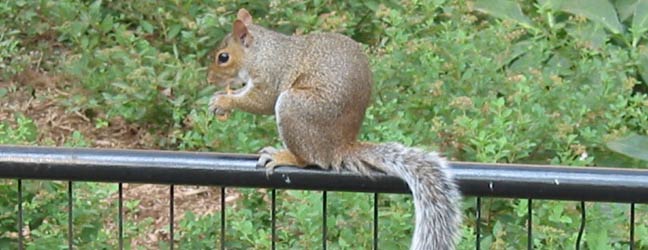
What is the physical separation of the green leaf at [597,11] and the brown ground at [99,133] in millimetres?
1662

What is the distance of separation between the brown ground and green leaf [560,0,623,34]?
166cm

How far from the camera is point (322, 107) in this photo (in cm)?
325

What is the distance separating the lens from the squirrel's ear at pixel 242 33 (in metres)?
3.67

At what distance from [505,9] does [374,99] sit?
1.21m

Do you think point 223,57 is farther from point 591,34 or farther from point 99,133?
point 591,34

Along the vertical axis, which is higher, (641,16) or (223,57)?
(641,16)

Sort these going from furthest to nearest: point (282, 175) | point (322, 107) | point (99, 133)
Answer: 1. point (99, 133)
2. point (322, 107)
3. point (282, 175)

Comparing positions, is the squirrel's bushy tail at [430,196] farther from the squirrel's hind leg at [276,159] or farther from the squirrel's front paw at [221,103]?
the squirrel's front paw at [221,103]

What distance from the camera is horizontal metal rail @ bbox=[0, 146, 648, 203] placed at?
2.63 meters

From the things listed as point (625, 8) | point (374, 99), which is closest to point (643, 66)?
point (625, 8)

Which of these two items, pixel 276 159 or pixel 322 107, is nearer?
pixel 276 159

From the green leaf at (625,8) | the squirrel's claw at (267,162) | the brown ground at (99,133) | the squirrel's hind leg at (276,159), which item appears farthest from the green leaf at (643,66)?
the squirrel's claw at (267,162)

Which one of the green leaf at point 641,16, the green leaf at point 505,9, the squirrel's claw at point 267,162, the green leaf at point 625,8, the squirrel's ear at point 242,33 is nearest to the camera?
the squirrel's claw at point 267,162

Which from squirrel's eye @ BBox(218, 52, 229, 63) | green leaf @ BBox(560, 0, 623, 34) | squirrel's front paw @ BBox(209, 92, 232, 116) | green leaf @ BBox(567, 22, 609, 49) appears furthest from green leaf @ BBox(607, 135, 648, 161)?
→ squirrel's front paw @ BBox(209, 92, 232, 116)
